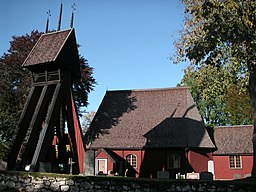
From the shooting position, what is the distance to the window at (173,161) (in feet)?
85.5

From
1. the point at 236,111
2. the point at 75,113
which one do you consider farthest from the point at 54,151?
the point at 236,111

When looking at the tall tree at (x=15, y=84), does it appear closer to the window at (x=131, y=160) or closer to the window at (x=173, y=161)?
the window at (x=131, y=160)

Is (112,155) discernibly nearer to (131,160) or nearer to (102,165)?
(102,165)

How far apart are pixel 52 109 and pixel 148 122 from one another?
14290 millimetres

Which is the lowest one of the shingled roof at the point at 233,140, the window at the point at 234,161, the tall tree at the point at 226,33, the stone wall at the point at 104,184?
the stone wall at the point at 104,184

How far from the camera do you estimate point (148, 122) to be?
28641mm

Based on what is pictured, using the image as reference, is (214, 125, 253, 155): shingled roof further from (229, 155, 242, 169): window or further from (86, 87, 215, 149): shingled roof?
(86, 87, 215, 149): shingled roof

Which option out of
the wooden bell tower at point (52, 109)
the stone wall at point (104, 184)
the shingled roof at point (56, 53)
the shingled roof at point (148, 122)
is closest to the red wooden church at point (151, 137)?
the shingled roof at point (148, 122)

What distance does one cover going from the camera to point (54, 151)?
18141 millimetres

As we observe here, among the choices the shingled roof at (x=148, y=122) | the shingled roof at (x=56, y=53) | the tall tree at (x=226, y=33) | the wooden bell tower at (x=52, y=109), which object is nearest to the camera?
the tall tree at (x=226, y=33)

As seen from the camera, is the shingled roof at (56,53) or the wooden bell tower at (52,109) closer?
the wooden bell tower at (52,109)

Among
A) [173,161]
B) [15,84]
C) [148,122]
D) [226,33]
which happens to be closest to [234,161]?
[173,161]

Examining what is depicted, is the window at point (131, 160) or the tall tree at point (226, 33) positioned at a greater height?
the tall tree at point (226, 33)

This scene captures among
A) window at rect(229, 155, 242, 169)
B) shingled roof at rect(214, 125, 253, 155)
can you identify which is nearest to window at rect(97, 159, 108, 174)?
shingled roof at rect(214, 125, 253, 155)
